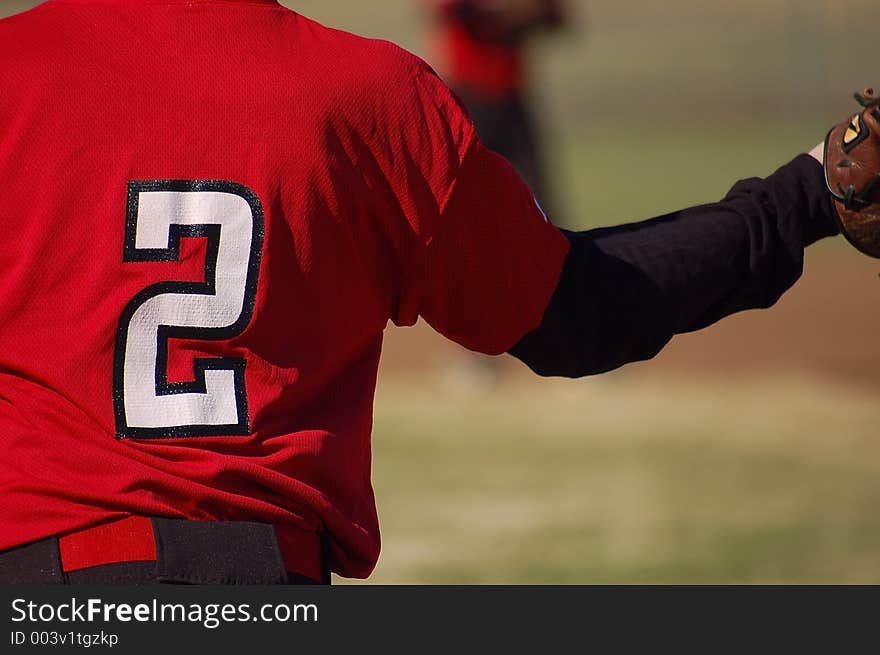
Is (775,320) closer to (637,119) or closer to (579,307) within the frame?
(579,307)

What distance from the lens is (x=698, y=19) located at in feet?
95.9

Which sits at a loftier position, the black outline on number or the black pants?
the black outline on number

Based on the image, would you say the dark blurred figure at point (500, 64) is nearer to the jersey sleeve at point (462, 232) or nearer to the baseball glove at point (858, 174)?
the baseball glove at point (858, 174)

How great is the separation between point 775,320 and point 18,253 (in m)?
9.82

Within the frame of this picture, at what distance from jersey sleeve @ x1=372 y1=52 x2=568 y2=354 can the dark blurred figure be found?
6.63 meters

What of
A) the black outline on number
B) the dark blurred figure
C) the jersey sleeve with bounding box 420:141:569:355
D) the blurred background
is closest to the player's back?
the black outline on number

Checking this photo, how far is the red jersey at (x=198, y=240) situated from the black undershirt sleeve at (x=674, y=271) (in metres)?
0.22

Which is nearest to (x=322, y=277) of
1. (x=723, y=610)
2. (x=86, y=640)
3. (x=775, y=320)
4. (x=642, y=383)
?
(x=86, y=640)

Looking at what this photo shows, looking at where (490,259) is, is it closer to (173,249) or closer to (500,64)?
(173,249)

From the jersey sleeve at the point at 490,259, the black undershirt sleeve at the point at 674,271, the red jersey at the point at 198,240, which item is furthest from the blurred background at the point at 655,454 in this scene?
the red jersey at the point at 198,240

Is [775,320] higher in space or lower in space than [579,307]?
lower

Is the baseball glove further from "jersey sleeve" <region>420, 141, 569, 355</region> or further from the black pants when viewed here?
the black pants

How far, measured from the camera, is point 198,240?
1918mm

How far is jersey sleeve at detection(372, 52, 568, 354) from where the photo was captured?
204cm
